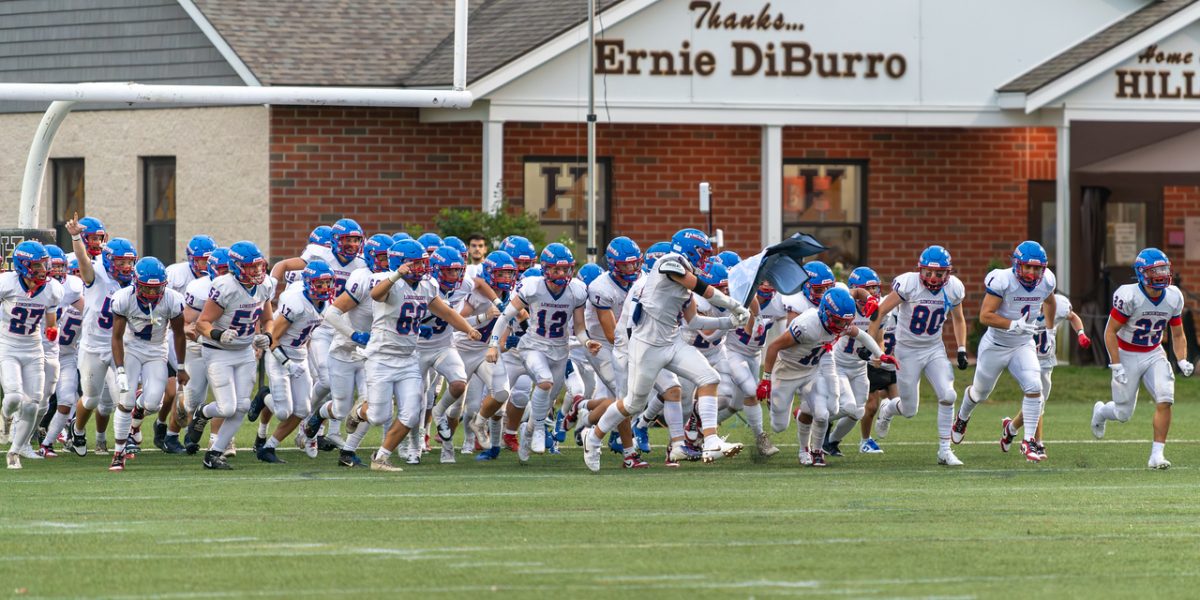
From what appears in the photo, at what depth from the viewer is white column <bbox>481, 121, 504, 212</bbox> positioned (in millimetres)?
24000

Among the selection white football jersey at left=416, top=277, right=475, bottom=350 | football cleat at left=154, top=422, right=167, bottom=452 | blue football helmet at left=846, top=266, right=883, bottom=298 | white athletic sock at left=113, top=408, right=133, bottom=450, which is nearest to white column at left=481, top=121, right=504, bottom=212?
football cleat at left=154, top=422, right=167, bottom=452

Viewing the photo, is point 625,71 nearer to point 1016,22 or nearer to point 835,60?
point 835,60

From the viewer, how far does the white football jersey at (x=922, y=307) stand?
52.6ft

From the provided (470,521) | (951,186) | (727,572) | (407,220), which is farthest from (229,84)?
(727,572)

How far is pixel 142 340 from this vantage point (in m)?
15.6

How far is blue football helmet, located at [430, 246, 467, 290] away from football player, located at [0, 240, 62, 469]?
3.06 metres

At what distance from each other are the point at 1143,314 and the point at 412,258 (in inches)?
226

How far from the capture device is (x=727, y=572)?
31.1 feet

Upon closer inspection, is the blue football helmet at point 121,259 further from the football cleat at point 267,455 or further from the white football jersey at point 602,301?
the white football jersey at point 602,301

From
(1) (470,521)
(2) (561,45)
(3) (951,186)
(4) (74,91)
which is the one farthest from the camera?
(3) (951,186)

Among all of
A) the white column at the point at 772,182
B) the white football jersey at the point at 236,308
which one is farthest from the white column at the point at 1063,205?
the white football jersey at the point at 236,308

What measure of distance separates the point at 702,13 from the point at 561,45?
2.05 metres

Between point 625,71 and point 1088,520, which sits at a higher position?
point 625,71

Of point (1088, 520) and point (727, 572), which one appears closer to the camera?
point (727, 572)
